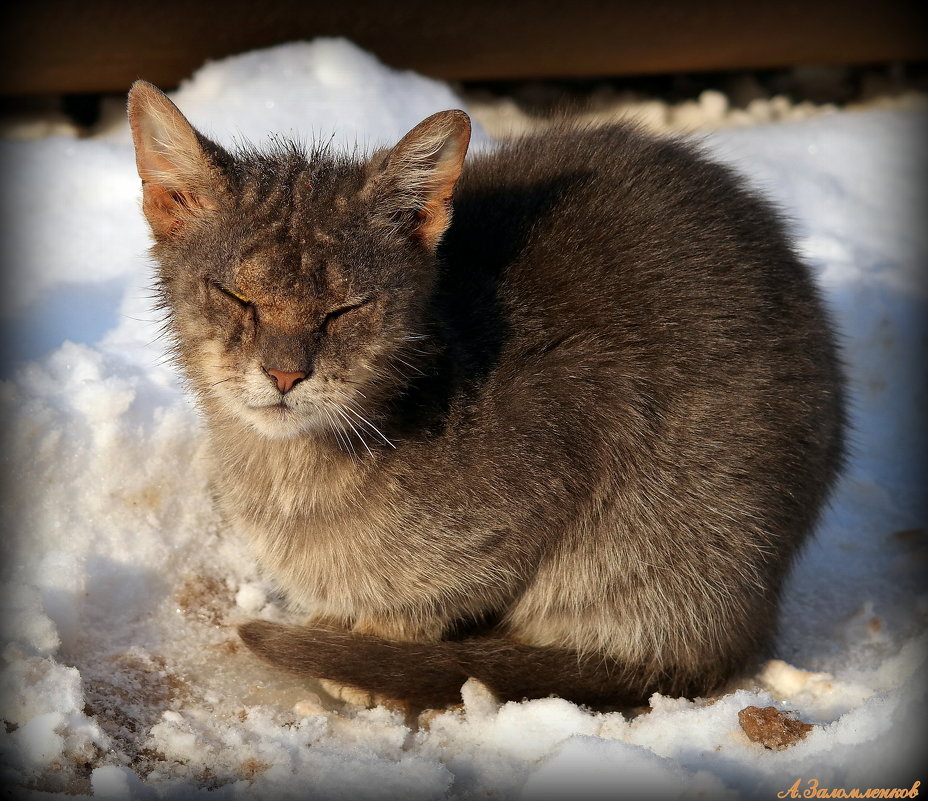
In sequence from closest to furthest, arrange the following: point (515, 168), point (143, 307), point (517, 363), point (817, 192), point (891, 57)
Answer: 1. point (517, 363)
2. point (515, 168)
3. point (143, 307)
4. point (817, 192)
5. point (891, 57)

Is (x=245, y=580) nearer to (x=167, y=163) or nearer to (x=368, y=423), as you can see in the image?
(x=368, y=423)

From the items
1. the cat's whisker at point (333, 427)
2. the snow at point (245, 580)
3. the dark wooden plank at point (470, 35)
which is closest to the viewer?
the snow at point (245, 580)

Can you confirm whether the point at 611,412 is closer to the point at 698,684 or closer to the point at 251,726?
the point at 698,684

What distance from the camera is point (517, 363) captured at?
8.52 ft

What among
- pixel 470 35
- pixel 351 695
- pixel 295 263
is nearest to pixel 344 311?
pixel 295 263

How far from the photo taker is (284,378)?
7.13 feet

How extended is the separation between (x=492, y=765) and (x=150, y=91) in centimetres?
165

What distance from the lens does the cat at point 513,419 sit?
2340 mm

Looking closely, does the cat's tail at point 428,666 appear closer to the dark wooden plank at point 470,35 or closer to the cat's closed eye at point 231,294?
the cat's closed eye at point 231,294

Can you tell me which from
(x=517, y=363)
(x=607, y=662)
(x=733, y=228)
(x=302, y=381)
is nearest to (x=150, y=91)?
(x=302, y=381)

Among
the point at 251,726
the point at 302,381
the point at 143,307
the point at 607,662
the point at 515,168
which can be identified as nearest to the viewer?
the point at 302,381

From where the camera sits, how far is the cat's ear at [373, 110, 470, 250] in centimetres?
231

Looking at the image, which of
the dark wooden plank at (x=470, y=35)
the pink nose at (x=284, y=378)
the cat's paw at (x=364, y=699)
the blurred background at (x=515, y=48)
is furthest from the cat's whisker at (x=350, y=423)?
the dark wooden plank at (x=470, y=35)

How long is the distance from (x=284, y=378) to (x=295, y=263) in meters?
0.25
